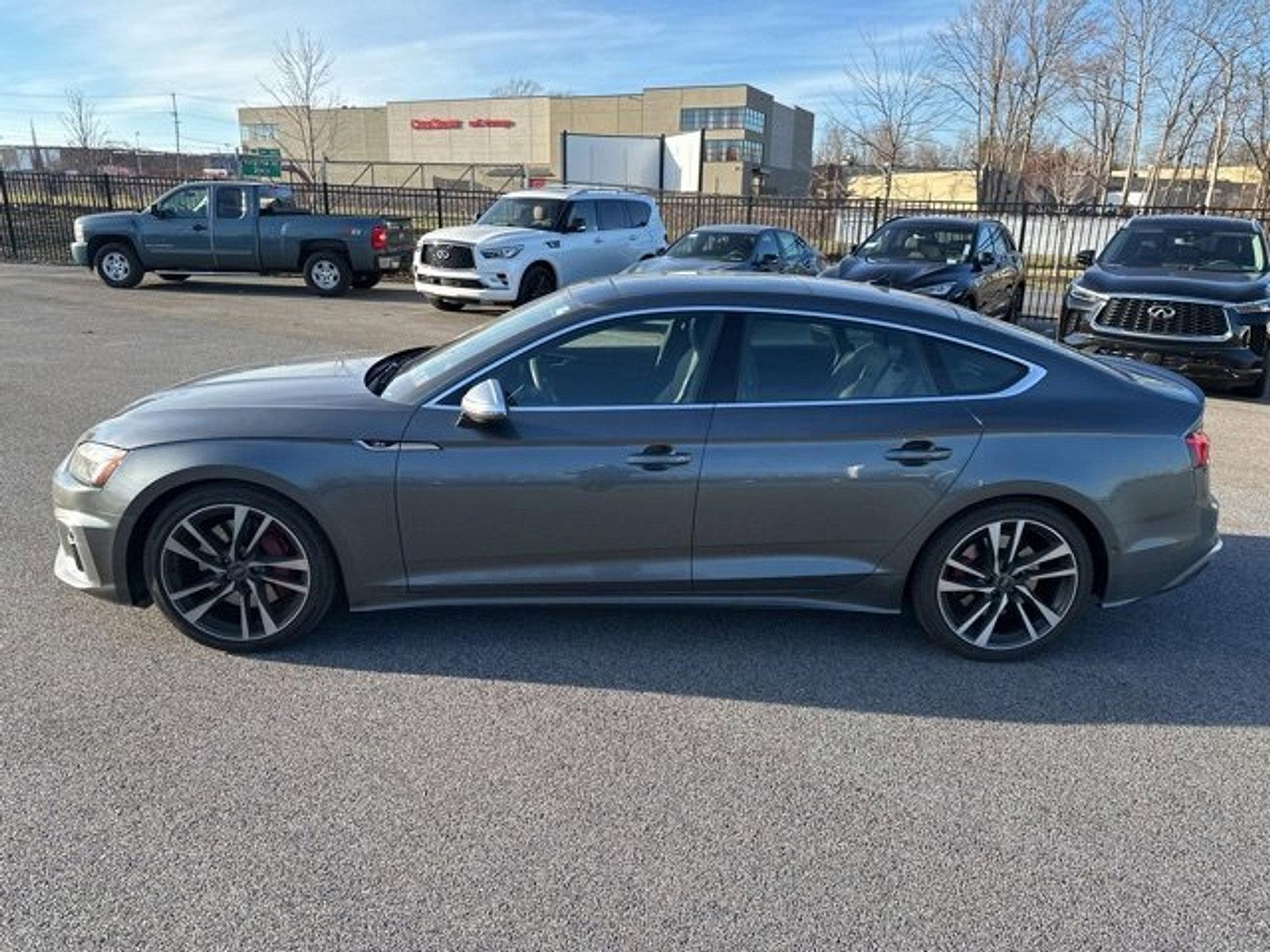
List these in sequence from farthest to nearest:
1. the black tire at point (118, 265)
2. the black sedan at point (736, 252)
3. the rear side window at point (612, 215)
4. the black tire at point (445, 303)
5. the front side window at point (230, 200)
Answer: the black tire at point (118, 265), the front side window at point (230, 200), the rear side window at point (612, 215), the black tire at point (445, 303), the black sedan at point (736, 252)

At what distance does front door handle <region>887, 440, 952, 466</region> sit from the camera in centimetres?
348

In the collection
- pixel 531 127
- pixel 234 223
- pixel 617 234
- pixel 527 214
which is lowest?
pixel 617 234

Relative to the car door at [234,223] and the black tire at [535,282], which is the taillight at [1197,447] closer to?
the black tire at [535,282]

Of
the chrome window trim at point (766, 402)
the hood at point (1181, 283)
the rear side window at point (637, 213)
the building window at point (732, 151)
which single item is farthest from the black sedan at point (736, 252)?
the building window at point (732, 151)

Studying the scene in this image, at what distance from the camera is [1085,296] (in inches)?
358

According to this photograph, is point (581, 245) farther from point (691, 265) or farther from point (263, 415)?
point (263, 415)

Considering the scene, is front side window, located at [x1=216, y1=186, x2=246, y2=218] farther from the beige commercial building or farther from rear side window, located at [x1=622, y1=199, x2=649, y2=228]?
the beige commercial building

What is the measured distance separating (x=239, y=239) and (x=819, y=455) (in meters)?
15.1

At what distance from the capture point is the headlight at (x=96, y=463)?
3.47 m

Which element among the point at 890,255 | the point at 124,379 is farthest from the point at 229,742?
the point at 890,255

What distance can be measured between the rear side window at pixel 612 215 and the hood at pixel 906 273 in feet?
16.7

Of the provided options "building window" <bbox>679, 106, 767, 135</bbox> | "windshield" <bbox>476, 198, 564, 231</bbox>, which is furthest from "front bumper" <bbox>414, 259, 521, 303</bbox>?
"building window" <bbox>679, 106, 767, 135</bbox>

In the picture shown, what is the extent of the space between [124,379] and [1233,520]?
31.1 ft

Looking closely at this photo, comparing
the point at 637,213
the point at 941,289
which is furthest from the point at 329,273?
the point at 941,289
